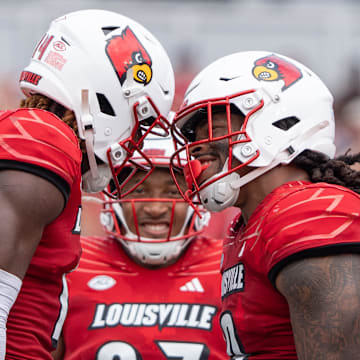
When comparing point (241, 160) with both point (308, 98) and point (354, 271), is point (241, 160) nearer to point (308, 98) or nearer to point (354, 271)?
point (308, 98)

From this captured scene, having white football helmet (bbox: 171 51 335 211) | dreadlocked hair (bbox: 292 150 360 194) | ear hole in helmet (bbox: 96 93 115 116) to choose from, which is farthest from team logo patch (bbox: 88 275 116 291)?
dreadlocked hair (bbox: 292 150 360 194)

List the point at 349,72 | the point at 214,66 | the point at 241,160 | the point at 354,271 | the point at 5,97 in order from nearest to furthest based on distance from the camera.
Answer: the point at 354,271 < the point at 241,160 < the point at 214,66 < the point at 5,97 < the point at 349,72

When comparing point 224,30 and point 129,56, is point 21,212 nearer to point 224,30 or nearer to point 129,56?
point 129,56

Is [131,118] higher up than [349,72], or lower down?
higher up

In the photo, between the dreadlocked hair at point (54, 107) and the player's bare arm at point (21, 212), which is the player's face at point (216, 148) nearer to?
the dreadlocked hair at point (54, 107)

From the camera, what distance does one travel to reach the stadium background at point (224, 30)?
845 centimetres

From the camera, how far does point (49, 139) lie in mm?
1678

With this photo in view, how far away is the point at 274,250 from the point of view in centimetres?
173

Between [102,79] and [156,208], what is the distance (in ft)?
3.02

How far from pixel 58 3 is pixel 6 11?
0.69 metres

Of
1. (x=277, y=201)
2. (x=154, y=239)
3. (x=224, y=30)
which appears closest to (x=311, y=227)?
(x=277, y=201)

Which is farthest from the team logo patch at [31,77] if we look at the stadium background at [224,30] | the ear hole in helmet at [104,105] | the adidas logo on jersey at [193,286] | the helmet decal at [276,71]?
the stadium background at [224,30]

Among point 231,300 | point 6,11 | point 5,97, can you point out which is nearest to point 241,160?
point 231,300

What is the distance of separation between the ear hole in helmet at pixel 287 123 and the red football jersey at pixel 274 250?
19 centimetres
